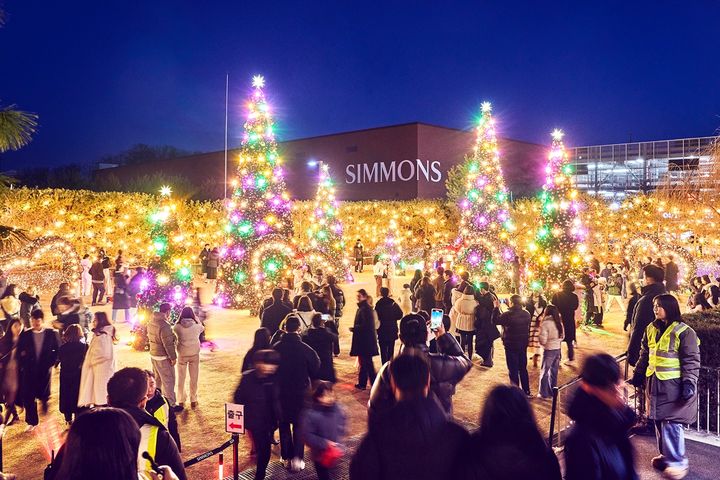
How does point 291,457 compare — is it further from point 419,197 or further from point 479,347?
point 419,197

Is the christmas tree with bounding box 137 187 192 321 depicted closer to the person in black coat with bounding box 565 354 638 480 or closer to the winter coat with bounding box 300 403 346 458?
the winter coat with bounding box 300 403 346 458

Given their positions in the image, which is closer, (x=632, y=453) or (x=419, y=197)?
(x=632, y=453)


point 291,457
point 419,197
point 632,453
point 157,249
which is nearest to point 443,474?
point 632,453

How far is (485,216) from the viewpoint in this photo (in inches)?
792

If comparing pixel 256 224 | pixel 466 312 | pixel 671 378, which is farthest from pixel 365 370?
pixel 256 224

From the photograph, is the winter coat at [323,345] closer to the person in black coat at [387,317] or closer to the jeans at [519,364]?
the person in black coat at [387,317]

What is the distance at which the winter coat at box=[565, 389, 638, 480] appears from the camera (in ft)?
10.1

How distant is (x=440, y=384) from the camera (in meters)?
5.21

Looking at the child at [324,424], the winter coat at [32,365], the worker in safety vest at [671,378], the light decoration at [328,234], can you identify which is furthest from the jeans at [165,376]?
the light decoration at [328,234]

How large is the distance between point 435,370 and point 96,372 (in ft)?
13.3

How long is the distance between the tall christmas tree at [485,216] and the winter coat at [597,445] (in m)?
16.5

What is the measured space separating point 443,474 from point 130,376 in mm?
1939

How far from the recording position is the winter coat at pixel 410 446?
115 inches

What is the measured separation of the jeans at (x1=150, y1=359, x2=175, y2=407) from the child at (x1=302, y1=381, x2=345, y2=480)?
3228mm
